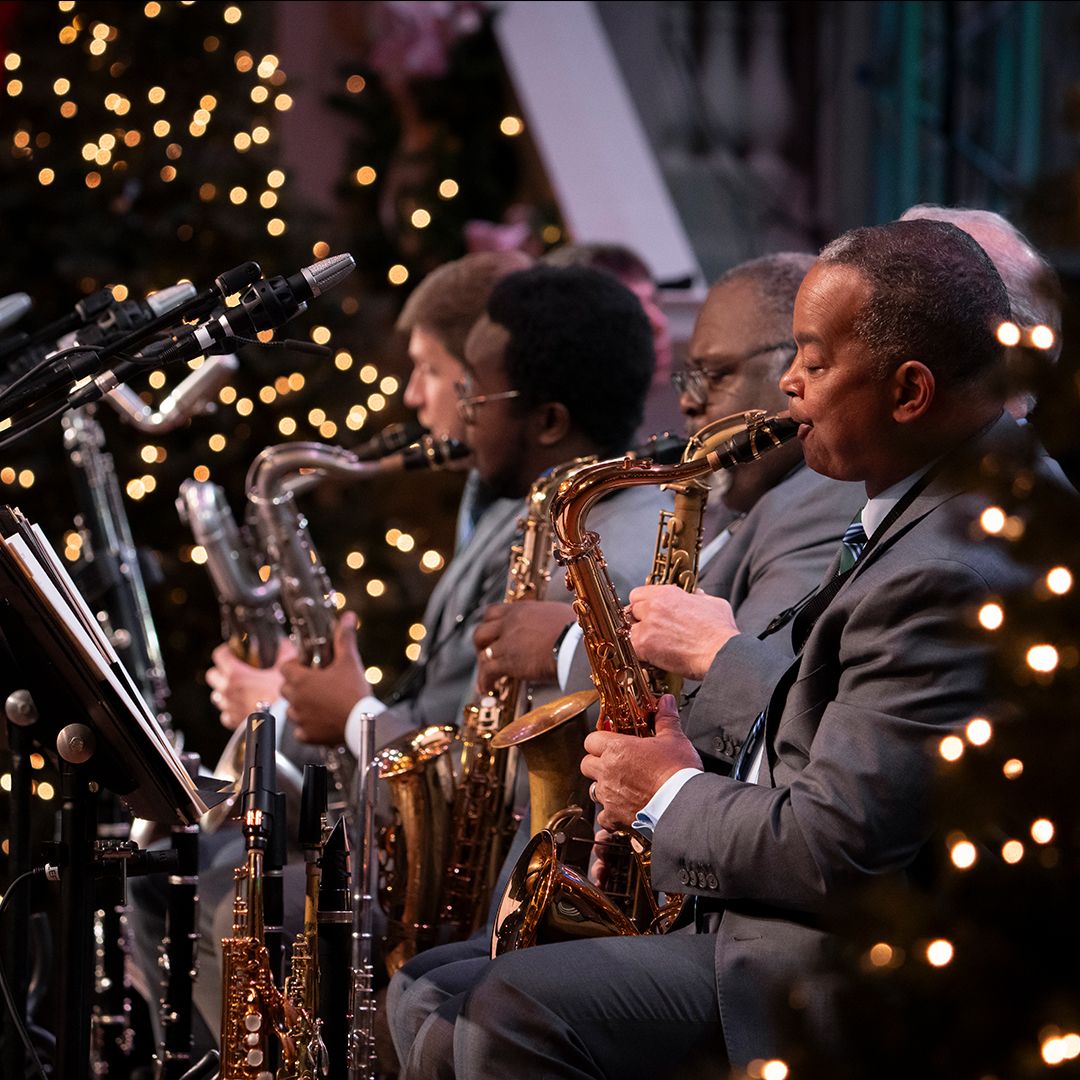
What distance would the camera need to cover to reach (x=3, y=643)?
2.52 meters

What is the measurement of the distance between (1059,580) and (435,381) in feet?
10.9

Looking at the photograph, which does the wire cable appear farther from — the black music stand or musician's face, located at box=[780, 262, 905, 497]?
musician's face, located at box=[780, 262, 905, 497]

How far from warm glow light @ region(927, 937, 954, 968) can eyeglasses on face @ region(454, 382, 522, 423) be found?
106 inches

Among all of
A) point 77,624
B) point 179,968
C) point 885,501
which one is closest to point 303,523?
point 179,968

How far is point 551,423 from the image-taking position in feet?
12.9

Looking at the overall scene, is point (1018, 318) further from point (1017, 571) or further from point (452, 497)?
point (452, 497)

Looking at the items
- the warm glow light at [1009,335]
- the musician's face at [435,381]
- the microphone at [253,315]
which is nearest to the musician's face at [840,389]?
the microphone at [253,315]

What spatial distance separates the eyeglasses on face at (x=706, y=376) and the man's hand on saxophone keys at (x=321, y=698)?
125cm

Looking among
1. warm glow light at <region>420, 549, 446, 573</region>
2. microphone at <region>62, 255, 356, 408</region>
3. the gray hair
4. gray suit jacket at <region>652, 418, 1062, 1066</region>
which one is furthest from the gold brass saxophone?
warm glow light at <region>420, 549, 446, 573</region>

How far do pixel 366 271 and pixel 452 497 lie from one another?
1.04 m

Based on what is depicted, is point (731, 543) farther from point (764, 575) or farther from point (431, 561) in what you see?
point (431, 561)

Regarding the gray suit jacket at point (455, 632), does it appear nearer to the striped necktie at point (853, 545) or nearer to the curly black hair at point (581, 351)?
the curly black hair at point (581, 351)

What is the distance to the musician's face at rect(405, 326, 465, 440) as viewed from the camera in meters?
4.51

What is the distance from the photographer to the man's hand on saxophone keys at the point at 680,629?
9.02 ft
